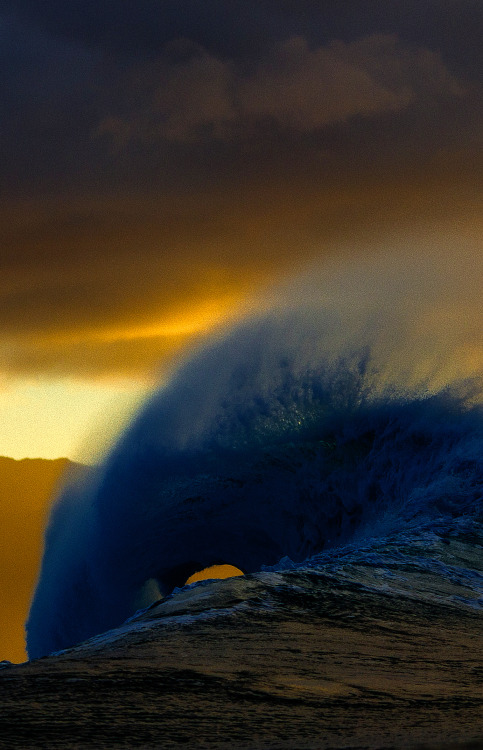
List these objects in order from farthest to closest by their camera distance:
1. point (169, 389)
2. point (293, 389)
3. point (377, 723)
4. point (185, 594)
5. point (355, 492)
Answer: point (169, 389) < point (293, 389) < point (355, 492) < point (185, 594) < point (377, 723)

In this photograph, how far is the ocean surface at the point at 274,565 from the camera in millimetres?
4703

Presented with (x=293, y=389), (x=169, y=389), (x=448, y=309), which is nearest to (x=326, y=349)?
(x=293, y=389)

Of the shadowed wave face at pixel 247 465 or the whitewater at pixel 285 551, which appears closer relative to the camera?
the whitewater at pixel 285 551

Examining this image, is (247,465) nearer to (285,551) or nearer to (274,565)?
(285,551)

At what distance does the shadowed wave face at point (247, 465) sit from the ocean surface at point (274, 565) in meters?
0.05

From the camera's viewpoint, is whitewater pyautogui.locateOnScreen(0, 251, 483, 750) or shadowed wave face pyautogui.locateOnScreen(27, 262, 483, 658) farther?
shadowed wave face pyautogui.locateOnScreen(27, 262, 483, 658)

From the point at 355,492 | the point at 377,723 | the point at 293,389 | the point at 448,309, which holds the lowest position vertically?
the point at 377,723

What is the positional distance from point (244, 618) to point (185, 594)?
1.03 m

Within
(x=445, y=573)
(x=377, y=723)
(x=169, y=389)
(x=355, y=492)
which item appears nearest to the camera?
(x=377, y=723)

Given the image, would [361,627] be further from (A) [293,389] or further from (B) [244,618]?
(A) [293,389]

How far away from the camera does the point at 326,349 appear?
1969 centimetres

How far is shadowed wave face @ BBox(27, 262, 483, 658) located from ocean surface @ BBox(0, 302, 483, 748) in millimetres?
48

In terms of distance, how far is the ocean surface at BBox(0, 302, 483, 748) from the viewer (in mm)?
4703

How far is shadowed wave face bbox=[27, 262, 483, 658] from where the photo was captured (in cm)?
1761
